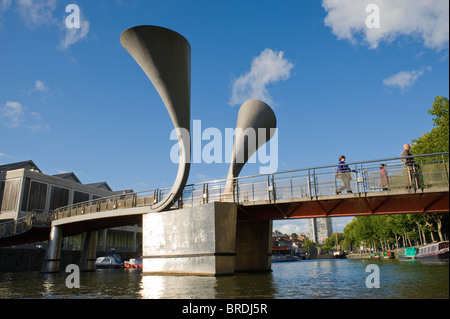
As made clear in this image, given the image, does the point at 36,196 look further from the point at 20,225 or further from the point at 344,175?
the point at 344,175

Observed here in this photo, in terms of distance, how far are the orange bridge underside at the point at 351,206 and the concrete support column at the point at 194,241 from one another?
6.75 feet

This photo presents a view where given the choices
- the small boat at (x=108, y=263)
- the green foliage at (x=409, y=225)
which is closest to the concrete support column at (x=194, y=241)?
the green foliage at (x=409, y=225)

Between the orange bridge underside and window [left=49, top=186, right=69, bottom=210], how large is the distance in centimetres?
3441

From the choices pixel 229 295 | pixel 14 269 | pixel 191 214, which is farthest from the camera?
Answer: pixel 14 269

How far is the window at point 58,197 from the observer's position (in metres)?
46.2

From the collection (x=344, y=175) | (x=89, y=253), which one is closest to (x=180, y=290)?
(x=344, y=175)

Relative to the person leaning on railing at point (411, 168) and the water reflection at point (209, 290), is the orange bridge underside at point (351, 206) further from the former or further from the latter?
the water reflection at point (209, 290)

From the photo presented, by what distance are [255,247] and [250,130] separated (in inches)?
402

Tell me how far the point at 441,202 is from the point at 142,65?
1672 centimetres

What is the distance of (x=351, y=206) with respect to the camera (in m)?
17.2

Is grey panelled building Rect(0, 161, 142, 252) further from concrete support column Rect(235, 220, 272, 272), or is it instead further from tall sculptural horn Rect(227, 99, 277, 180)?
concrete support column Rect(235, 220, 272, 272)
